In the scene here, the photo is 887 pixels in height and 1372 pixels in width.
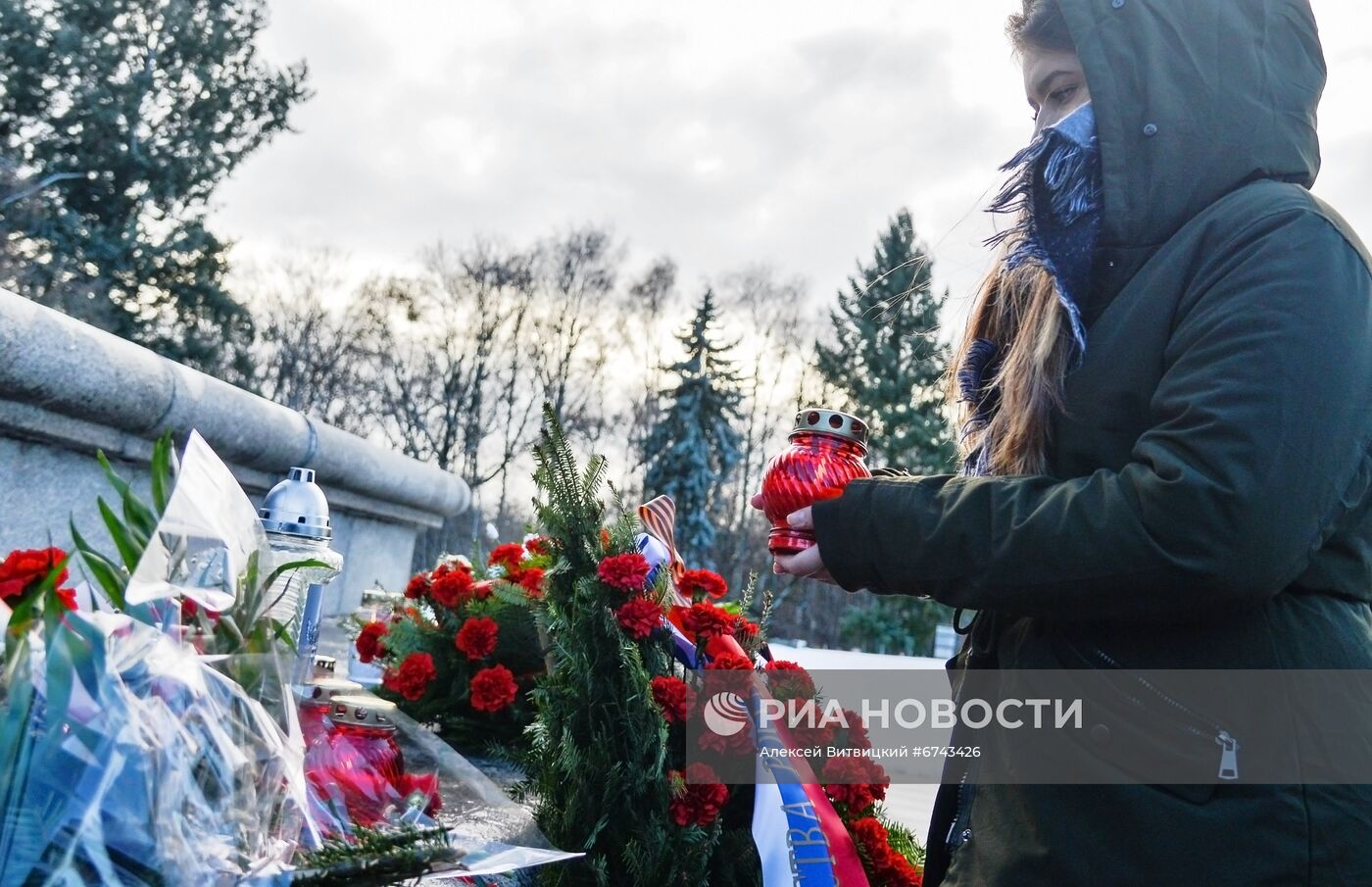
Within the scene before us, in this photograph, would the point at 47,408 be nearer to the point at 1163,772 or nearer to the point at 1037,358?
the point at 1037,358

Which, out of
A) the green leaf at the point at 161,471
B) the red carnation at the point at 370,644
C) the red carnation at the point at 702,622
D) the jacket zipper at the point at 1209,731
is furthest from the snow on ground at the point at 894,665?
the green leaf at the point at 161,471

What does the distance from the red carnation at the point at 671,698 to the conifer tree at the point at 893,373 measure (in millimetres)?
26154

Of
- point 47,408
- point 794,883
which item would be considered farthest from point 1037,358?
point 47,408

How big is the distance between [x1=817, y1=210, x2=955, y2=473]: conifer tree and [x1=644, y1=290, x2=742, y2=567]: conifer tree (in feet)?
10.0

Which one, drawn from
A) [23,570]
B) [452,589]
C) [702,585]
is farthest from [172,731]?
[452,589]

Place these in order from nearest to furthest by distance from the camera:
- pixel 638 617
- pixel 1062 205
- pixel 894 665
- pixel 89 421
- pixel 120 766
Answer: pixel 120 766
pixel 1062 205
pixel 638 617
pixel 89 421
pixel 894 665

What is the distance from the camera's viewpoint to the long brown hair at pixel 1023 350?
162 centimetres

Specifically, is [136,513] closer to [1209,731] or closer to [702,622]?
[1209,731]

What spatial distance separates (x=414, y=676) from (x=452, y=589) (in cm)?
42

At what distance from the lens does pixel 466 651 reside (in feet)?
11.3

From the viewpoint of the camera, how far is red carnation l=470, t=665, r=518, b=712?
318 cm

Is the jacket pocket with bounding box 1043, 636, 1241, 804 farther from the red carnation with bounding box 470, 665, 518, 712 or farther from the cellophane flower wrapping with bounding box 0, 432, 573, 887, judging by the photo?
the red carnation with bounding box 470, 665, 518, 712

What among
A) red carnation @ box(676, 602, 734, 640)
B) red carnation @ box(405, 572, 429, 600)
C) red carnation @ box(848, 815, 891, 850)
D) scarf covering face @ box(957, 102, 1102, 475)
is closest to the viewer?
scarf covering face @ box(957, 102, 1102, 475)

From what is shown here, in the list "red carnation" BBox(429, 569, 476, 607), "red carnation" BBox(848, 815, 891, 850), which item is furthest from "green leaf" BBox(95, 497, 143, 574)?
"red carnation" BBox(429, 569, 476, 607)
